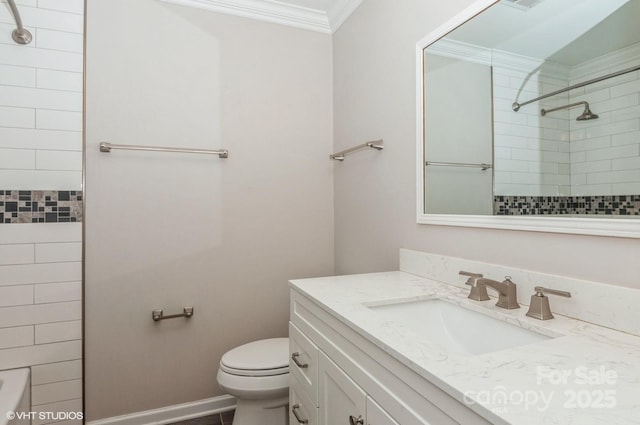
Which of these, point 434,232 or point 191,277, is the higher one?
point 434,232

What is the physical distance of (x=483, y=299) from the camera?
1104 millimetres

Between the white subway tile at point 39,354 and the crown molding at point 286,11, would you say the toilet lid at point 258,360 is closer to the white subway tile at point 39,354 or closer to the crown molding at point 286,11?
the white subway tile at point 39,354

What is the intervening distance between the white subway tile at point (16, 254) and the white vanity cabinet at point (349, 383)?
4.36 ft

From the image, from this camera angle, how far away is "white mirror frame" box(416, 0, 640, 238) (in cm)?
86

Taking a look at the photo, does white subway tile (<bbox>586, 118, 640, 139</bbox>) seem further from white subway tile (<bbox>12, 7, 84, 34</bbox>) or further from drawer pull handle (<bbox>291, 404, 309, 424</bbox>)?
white subway tile (<bbox>12, 7, 84, 34</bbox>)

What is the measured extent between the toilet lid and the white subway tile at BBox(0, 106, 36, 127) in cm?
147

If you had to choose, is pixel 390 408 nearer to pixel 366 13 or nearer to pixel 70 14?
pixel 366 13

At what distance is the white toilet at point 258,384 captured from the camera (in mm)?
1566

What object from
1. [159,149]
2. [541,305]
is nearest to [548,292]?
[541,305]

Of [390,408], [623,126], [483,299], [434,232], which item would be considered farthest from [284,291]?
[623,126]

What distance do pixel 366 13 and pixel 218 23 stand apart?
85 cm

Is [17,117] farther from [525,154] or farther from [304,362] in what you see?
[525,154]

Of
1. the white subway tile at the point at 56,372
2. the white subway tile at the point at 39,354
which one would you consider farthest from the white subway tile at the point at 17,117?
the white subway tile at the point at 56,372

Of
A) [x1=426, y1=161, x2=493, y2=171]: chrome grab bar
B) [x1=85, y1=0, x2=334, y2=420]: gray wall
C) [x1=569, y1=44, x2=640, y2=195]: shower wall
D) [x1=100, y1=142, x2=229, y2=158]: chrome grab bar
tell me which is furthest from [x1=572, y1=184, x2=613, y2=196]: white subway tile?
[x1=100, y1=142, x2=229, y2=158]: chrome grab bar
